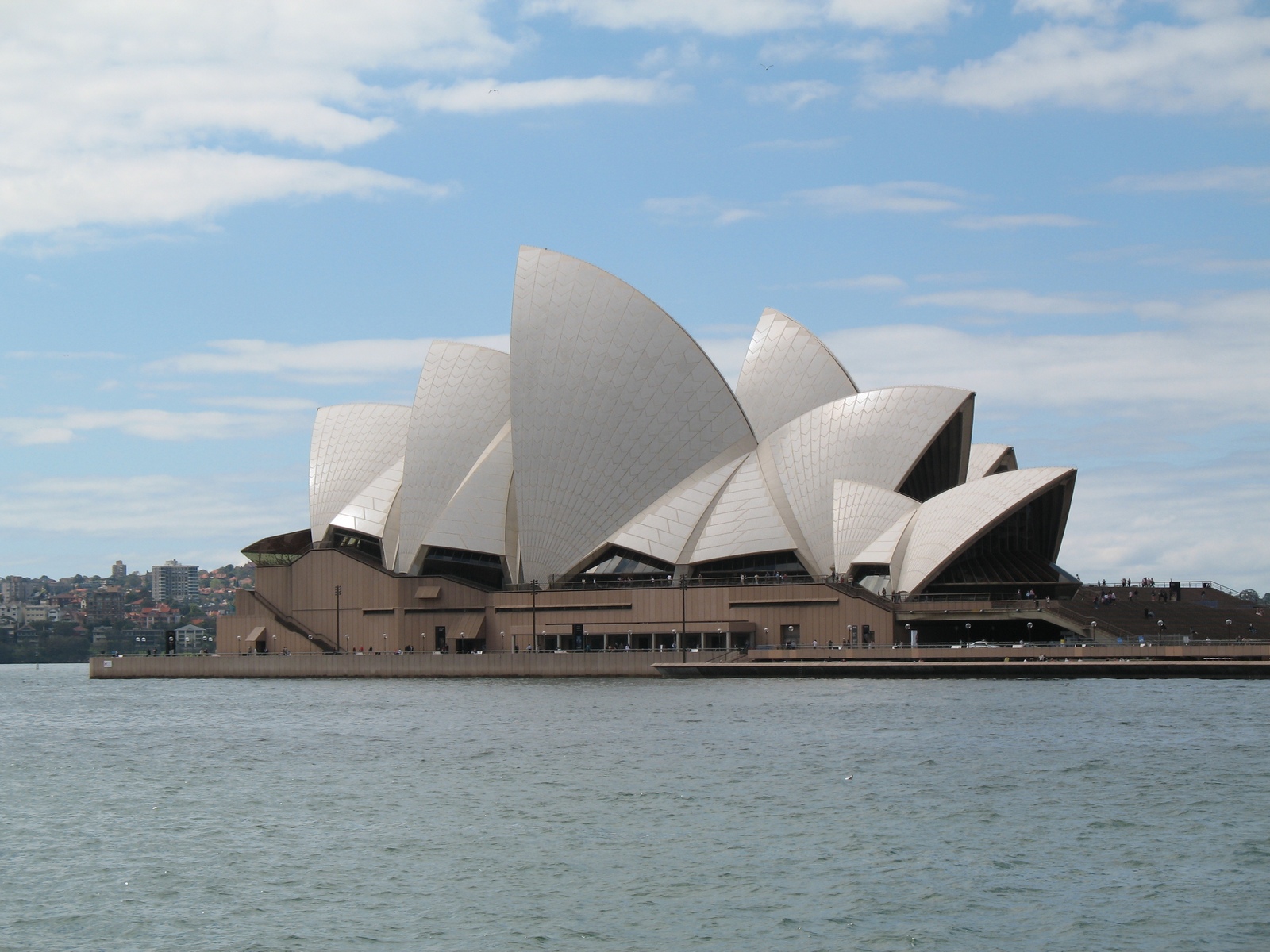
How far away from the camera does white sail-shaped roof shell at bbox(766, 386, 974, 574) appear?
187 feet

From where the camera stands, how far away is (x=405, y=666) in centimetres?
6100

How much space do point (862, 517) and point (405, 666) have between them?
19380 millimetres

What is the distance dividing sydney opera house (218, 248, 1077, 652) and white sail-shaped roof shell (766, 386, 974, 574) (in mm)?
77

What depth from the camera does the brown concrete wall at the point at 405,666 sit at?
56562 millimetres

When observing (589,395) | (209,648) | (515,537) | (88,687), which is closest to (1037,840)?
(589,395)

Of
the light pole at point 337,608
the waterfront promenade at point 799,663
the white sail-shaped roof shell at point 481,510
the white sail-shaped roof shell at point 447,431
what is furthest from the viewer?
the light pole at point 337,608

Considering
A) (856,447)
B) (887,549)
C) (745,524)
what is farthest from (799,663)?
(856,447)

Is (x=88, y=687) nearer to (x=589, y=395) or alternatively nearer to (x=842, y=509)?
(x=589, y=395)

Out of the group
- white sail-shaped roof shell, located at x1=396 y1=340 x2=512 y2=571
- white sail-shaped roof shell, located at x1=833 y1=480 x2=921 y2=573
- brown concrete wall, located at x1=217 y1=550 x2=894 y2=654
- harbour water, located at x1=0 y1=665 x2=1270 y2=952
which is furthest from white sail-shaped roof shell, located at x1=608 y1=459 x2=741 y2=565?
harbour water, located at x1=0 y1=665 x2=1270 y2=952

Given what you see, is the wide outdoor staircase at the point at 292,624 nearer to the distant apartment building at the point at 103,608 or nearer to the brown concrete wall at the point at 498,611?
the brown concrete wall at the point at 498,611

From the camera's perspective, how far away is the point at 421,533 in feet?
212

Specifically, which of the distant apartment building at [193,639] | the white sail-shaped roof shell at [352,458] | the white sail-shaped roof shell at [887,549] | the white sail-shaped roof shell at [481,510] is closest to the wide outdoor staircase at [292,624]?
the white sail-shaped roof shell at [352,458]

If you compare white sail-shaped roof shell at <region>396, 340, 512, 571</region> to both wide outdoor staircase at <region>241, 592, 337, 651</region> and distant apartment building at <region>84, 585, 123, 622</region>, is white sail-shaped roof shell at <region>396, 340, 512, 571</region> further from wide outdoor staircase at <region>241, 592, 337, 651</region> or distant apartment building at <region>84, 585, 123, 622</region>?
distant apartment building at <region>84, 585, 123, 622</region>

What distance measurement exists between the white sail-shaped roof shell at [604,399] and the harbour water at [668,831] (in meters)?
21.8
